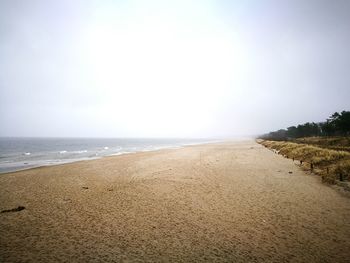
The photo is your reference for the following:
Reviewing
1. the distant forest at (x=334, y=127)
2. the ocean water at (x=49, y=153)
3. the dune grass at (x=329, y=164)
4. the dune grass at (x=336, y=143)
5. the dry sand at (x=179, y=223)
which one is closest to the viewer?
the dry sand at (x=179, y=223)

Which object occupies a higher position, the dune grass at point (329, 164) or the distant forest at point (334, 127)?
the distant forest at point (334, 127)

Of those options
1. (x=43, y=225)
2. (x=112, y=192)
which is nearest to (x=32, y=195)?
(x=112, y=192)

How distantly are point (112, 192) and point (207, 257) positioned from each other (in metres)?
9.81

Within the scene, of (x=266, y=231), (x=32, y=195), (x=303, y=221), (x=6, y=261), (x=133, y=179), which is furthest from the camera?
(x=133, y=179)

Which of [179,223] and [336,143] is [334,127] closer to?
[336,143]

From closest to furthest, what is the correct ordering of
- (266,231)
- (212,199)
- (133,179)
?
(266,231), (212,199), (133,179)

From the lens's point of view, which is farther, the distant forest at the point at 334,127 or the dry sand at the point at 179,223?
the distant forest at the point at 334,127

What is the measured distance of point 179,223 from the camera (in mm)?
9570

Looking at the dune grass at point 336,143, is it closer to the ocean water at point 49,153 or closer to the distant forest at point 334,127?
the distant forest at point 334,127

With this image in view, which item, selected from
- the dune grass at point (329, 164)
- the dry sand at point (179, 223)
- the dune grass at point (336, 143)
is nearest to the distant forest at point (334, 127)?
the dune grass at point (336, 143)

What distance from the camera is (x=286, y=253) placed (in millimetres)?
6992

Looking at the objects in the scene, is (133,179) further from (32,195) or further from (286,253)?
(286,253)

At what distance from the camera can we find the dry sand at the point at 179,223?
7.09 meters

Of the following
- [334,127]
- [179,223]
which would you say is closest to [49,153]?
[179,223]
